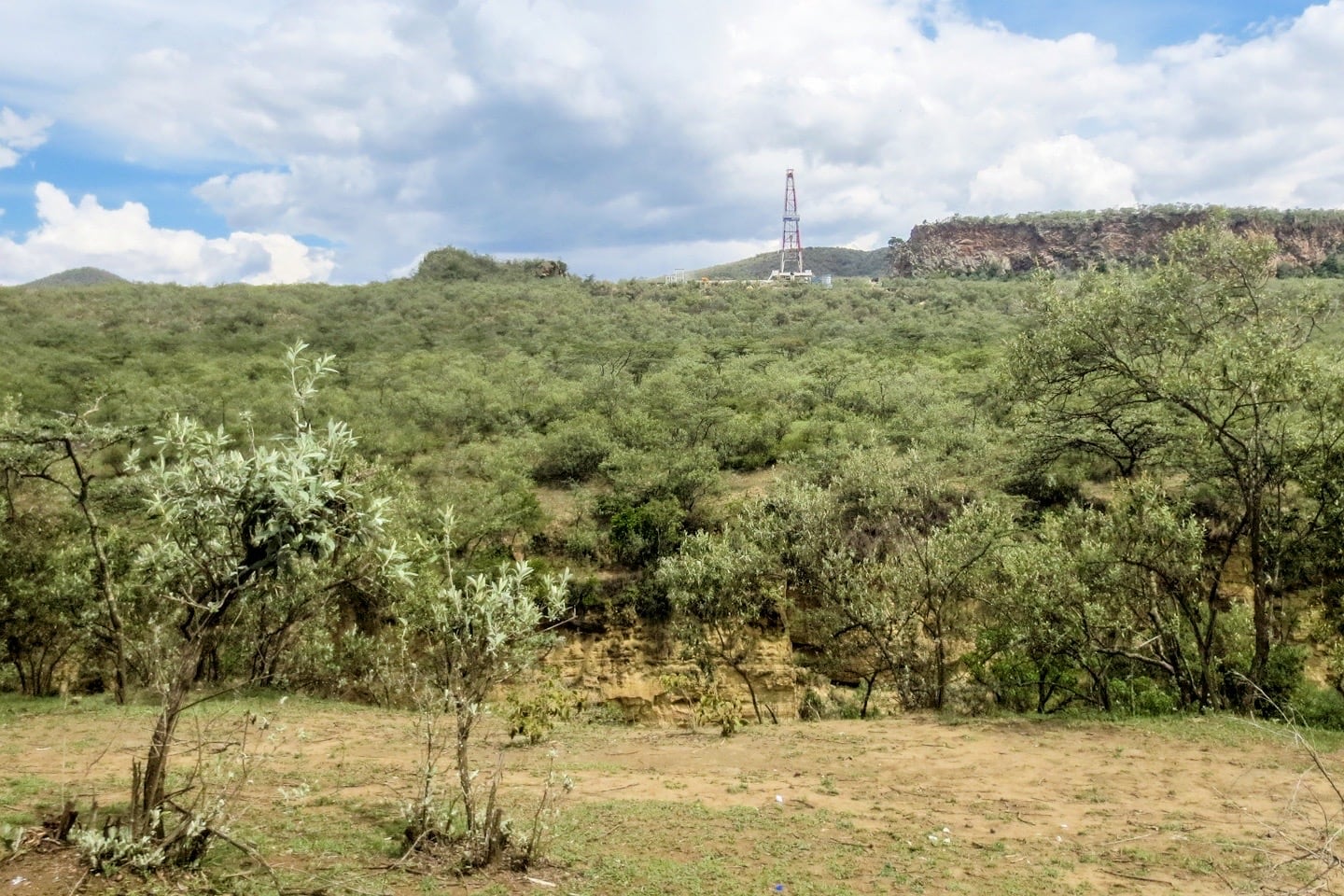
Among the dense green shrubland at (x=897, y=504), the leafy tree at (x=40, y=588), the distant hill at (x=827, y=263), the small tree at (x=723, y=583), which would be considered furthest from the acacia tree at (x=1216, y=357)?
the distant hill at (x=827, y=263)

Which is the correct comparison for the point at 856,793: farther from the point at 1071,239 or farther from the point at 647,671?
the point at 1071,239

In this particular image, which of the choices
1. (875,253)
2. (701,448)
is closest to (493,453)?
(701,448)

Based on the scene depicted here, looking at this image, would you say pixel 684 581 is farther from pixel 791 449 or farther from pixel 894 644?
pixel 791 449

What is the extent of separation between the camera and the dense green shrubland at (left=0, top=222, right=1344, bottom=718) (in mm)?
12336

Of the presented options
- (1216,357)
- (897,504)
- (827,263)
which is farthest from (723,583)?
(827,263)

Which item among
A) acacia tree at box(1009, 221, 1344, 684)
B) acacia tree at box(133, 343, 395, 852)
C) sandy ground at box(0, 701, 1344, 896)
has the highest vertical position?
acacia tree at box(1009, 221, 1344, 684)

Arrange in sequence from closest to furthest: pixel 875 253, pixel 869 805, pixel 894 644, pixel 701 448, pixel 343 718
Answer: pixel 869 805
pixel 343 718
pixel 894 644
pixel 701 448
pixel 875 253

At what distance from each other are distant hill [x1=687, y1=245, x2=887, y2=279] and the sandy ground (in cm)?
9953

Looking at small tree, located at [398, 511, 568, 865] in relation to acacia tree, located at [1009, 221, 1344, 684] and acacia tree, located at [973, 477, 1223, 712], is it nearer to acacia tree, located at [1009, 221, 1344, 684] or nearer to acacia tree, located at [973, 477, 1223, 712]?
acacia tree, located at [973, 477, 1223, 712]

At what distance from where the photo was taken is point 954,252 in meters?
96.4

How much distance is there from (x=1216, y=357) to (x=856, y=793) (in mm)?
7812

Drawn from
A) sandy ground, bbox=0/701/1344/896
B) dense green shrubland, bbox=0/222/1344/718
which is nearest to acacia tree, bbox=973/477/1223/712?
dense green shrubland, bbox=0/222/1344/718

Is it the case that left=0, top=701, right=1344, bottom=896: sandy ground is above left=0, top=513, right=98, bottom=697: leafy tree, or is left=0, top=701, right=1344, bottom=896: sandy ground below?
below

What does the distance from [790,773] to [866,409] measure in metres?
22.1
